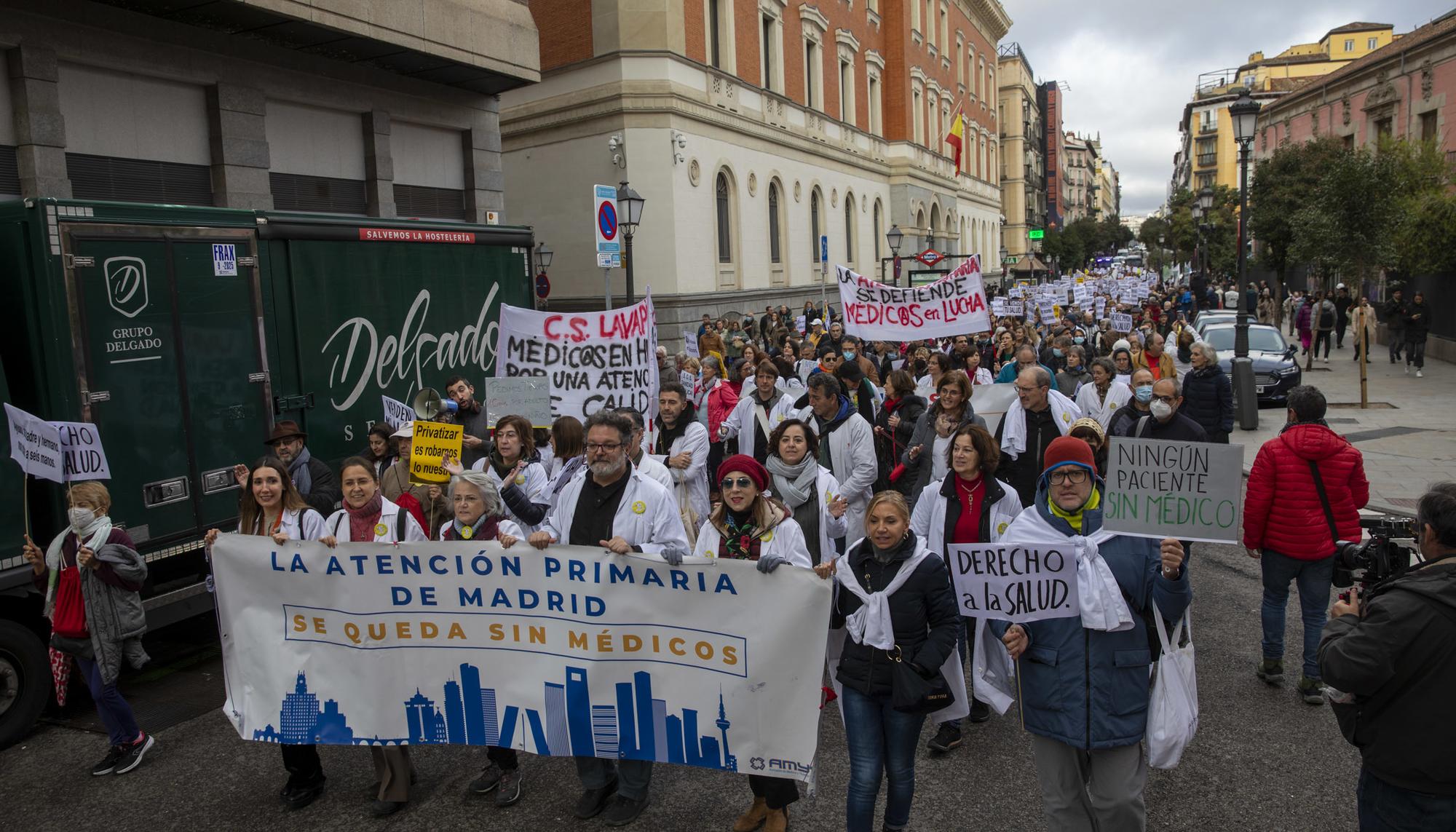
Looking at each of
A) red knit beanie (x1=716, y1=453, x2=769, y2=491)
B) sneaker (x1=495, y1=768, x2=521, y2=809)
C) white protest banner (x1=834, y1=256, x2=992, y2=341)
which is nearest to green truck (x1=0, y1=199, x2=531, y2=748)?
sneaker (x1=495, y1=768, x2=521, y2=809)

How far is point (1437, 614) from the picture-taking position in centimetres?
319

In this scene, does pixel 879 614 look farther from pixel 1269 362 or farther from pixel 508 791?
pixel 1269 362

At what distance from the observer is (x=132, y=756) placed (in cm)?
587

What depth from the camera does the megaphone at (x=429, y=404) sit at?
29.5 ft

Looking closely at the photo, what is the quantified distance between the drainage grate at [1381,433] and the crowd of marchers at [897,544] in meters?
8.90

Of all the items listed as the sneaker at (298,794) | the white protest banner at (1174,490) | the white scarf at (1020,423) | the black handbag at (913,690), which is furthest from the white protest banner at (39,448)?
the white scarf at (1020,423)

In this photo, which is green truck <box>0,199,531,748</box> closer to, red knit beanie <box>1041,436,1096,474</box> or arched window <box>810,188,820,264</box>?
red knit beanie <box>1041,436,1096,474</box>

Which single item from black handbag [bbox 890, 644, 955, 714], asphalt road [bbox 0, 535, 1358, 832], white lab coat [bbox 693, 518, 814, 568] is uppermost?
white lab coat [bbox 693, 518, 814, 568]

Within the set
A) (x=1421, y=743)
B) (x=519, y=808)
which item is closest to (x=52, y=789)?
(x=519, y=808)

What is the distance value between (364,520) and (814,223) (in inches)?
1262

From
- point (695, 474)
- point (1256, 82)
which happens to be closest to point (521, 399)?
point (695, 474)

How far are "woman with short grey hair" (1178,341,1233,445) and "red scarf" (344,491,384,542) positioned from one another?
709 centimetres

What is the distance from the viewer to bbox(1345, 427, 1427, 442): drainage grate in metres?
15.4

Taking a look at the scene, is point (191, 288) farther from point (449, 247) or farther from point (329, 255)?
point (449, 247)
